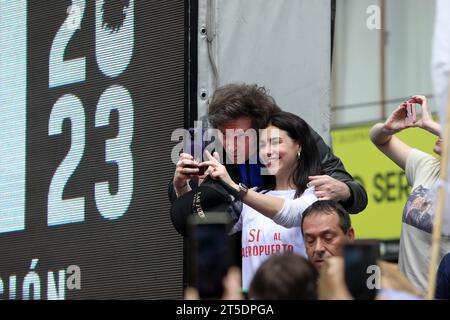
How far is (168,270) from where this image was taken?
5160 mm

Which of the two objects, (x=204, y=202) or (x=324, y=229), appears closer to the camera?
(x=324, y=229)

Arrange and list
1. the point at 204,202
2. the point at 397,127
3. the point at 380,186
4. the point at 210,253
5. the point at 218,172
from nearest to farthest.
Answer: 1. the point at 210,253
2. the point at 218,172
3. the point at 204,202
4. the point at 397,127
5. the point at 380,186

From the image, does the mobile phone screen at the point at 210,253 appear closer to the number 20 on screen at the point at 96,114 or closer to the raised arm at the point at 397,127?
the raised arm at the point at 397,127

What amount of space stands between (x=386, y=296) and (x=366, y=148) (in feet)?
26.7

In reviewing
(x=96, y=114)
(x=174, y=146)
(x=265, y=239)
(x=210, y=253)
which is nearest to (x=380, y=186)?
(x=96, y=114)

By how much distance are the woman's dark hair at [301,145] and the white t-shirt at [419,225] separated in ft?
1.41

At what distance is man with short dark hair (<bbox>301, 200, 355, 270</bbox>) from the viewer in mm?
4211

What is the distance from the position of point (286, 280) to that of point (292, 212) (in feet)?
5.36

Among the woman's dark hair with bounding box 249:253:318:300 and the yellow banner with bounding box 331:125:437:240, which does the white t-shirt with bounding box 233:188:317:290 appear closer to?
the woman's dark hair with bounding box 249:253:318:300

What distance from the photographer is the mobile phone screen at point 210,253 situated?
2.67 metres

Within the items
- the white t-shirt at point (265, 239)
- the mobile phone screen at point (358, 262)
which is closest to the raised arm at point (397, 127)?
the white t-shirt at point (265, 239)

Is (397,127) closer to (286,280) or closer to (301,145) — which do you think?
(301,145)

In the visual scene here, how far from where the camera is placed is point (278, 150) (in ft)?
14.9

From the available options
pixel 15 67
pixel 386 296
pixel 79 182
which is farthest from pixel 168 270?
pixel 386 296
